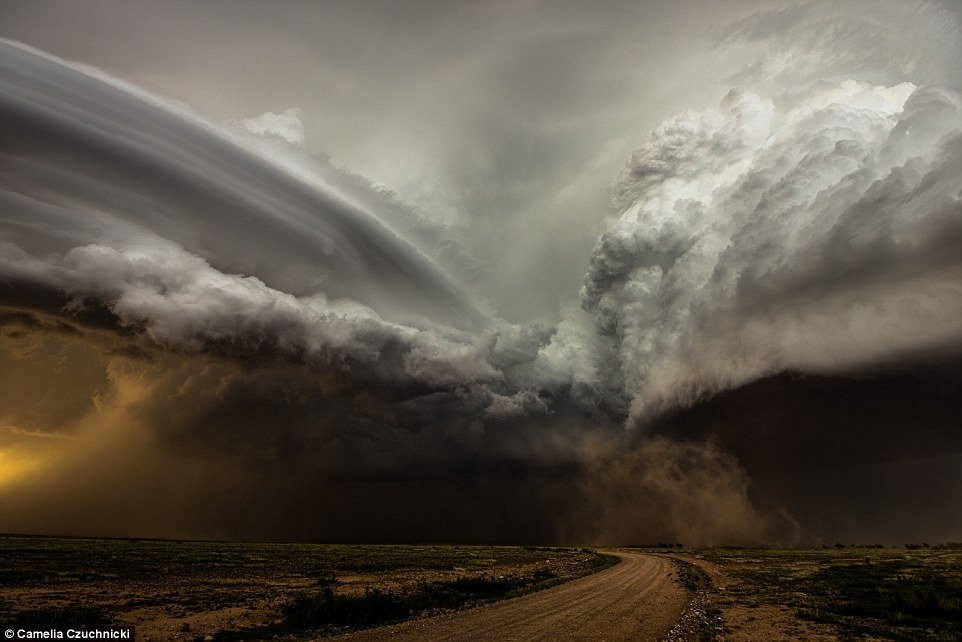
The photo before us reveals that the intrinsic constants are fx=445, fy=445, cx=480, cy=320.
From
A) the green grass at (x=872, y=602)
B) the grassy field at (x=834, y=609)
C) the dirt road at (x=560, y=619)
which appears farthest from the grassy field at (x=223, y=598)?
the green grass at (x=872, y=602)

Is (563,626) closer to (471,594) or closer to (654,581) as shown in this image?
(471,594)

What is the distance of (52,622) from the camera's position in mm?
23094

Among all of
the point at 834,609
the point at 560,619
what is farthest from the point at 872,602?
the point at 560,619

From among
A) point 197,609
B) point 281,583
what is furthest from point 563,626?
point 281,583

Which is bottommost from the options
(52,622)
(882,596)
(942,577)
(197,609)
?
(942,577)

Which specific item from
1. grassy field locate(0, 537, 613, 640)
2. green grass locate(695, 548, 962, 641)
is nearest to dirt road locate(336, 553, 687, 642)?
grassy field locate(0, 537, 613, 640)

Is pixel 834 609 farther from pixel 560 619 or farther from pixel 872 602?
pixel 560 619

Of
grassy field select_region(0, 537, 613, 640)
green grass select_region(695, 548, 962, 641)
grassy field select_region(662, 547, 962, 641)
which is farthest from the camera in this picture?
grassy field select_region(0, 537, 613, 640)

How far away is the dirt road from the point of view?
2159 cm

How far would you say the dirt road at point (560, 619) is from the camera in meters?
21.6

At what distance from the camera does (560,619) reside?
25.6 metres

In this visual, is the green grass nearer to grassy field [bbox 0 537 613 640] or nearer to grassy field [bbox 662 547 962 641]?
grassy field [bbox 662 547 962 641]

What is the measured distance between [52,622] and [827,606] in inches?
1870

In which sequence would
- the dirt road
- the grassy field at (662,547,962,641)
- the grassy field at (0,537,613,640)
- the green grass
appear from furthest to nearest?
1. the grassy field at (0,537,613,640)
2. the green grass
3. the grassy field at (662,547,962,641)
4. the dirt road
